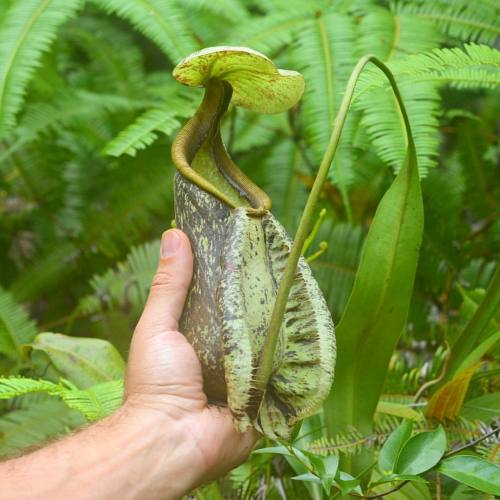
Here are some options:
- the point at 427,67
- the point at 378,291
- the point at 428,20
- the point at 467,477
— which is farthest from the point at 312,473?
the point at 428,20

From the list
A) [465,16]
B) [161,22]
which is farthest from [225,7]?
[465,16]

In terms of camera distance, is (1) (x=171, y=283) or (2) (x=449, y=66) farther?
(2) (x=449, y=66)

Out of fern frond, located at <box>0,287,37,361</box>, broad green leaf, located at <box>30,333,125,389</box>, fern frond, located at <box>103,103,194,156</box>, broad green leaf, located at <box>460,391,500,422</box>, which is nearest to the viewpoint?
broad green leaf, located at <box>460,391,500,422</box>

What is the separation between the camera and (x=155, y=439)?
1014mm

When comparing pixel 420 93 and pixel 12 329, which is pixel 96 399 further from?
pixel 420 93

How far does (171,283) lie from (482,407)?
1.99 feet

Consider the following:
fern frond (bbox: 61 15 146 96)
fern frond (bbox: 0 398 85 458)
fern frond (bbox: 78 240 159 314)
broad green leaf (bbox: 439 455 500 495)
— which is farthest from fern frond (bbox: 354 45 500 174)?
fern frond (bbox: 61 15 146 96)

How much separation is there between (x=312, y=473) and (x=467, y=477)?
0.20 metres

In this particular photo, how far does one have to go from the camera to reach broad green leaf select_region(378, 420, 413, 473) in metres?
0.95

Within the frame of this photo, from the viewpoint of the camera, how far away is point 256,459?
54.8 inches

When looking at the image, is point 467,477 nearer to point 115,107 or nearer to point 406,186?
point 406,186

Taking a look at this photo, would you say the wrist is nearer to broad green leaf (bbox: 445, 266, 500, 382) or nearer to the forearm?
the forearm

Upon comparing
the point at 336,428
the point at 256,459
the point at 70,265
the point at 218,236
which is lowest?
the point at 70,265

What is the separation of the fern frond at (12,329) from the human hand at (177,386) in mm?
679
